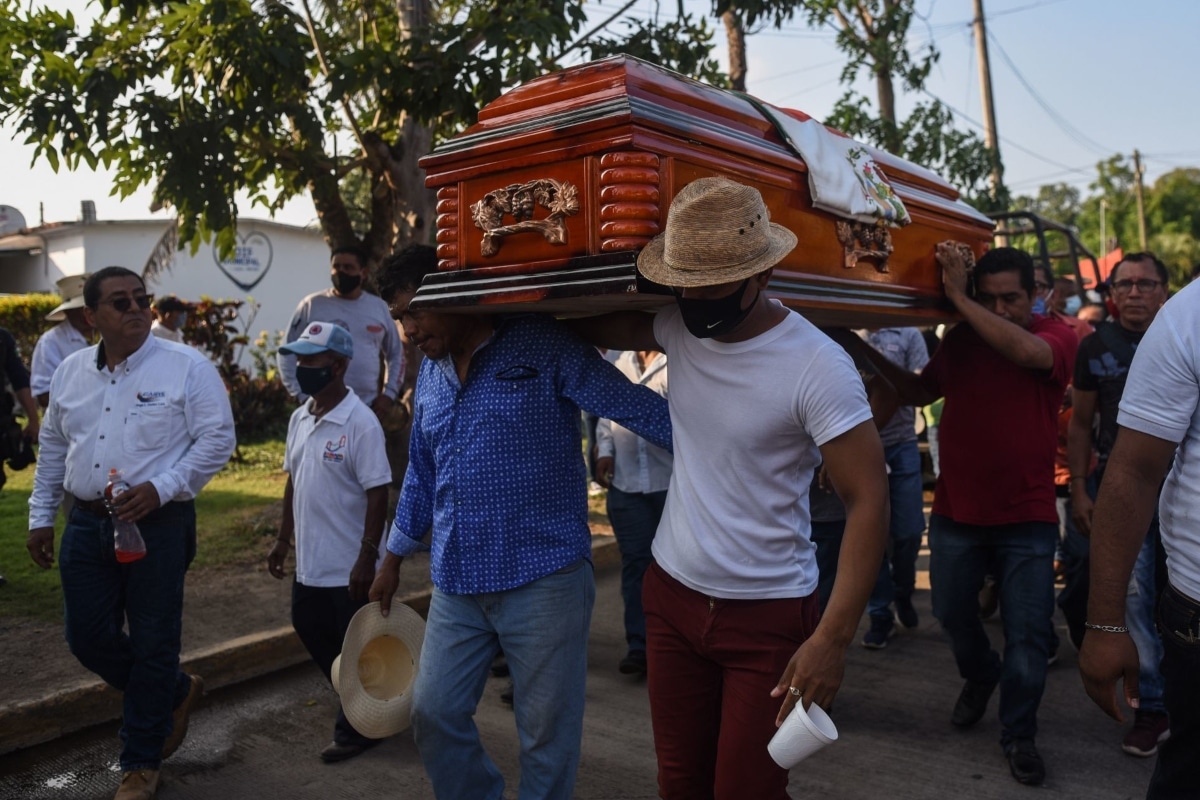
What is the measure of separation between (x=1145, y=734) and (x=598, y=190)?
11.0 ft

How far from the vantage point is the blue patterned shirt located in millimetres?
2963

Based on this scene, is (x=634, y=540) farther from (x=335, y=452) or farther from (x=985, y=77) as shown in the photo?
(x=985, y=77)

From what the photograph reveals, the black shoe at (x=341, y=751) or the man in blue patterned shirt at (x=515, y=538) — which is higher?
the man in blue patterned shirt at (x=515, y=538)

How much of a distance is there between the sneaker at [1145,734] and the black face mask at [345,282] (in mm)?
4722

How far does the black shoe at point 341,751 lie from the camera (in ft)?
14.3

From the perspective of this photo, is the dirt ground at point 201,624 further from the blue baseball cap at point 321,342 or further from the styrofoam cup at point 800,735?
the styrofoam cup at point 800,735

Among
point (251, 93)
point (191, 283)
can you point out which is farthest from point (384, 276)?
point (191, 283)

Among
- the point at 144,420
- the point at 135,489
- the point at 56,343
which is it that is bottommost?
the point at 135,489

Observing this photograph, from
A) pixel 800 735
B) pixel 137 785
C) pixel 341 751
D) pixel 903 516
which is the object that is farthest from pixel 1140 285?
pixel 137 785

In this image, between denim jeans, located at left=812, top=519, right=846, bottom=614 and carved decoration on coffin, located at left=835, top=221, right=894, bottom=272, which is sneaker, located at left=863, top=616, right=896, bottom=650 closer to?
denim jeans, located at left=812, top=519, right=846, bottom=614

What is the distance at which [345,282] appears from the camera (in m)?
6.43

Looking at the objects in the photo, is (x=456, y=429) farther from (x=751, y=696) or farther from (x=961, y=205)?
(x=961, y=205)

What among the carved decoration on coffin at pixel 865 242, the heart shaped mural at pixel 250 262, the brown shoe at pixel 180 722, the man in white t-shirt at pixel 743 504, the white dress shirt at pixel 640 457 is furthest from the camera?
the heart shaped mural at pixel 250 262

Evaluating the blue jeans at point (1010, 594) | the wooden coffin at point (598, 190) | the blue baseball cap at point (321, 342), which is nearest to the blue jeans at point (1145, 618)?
the blue jeans at point (1010, 594)
